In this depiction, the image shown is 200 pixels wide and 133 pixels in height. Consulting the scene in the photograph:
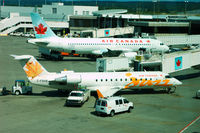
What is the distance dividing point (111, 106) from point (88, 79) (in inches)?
327

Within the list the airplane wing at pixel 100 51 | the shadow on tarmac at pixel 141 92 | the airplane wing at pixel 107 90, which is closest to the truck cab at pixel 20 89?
the airplane wing at pixel 107 90

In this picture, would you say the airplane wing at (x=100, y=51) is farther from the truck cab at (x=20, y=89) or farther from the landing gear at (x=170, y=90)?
the truck cab at (x=20, y=89)

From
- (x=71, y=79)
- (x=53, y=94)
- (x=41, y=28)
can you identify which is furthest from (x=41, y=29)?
(x=71, y=79)

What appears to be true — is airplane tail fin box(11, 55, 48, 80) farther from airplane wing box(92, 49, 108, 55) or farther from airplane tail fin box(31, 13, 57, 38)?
airplane wing box(92, 49, 108, 55)

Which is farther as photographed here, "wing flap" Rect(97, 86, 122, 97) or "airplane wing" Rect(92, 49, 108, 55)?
"airplane wing" Rect(92, 49, 108, 55)

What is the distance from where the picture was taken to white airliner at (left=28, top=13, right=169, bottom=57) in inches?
2633

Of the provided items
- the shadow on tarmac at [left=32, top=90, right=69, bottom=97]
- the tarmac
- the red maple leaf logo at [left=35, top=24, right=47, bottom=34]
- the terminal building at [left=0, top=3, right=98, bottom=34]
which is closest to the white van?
the tarmac

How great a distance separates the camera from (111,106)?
30.6 meters

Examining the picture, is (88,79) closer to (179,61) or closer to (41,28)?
(179,61)

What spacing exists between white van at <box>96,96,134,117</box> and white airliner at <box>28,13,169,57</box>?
34.3 m

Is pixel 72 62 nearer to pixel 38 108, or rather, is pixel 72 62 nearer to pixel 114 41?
pixel 114 41

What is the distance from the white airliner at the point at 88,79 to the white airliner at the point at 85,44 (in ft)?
84.8

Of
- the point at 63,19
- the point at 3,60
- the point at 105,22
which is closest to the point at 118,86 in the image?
the point at 3,60

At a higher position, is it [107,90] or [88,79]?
[88,79]
